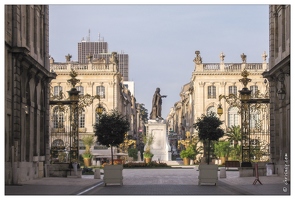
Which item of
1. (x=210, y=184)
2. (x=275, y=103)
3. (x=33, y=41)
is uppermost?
(x=33, y=41)

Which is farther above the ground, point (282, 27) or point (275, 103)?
point (282, 27)

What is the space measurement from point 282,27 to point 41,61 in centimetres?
1427

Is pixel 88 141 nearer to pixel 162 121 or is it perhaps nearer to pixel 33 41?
pixel 162 121

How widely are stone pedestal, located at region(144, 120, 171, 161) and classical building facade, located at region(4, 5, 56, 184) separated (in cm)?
3380

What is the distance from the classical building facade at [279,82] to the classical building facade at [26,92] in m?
13.3

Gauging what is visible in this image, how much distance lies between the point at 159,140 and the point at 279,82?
3821 centimetres

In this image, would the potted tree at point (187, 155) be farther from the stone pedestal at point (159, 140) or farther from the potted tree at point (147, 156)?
the potted tree at point (147, 156)

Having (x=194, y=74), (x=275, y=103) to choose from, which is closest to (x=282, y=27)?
Answer: (x=275, y=103)

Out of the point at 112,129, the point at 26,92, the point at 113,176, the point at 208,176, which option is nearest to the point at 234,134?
the point at 112,129

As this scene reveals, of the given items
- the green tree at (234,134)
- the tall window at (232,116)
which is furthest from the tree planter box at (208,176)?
the tall window at (232,116)

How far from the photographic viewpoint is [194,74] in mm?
121625

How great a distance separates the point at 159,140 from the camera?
8450 cm

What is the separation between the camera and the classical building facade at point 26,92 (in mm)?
38062

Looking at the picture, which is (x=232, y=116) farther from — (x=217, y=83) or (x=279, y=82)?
→ (x=279, y=82)
